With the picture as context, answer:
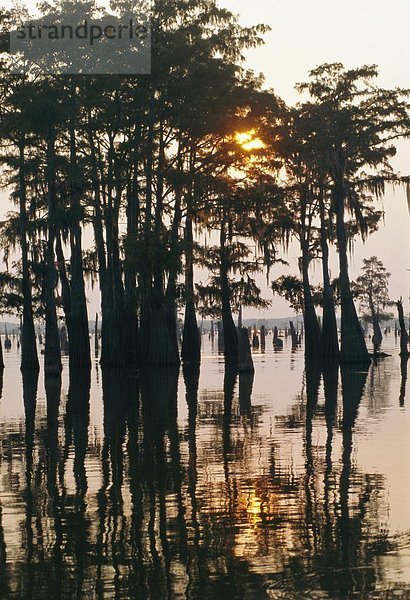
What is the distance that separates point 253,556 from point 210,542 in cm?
68

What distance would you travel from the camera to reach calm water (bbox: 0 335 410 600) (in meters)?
8.51

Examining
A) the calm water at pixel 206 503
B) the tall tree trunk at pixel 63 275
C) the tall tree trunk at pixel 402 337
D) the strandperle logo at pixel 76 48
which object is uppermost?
the strandperle logo at pixel 76 48

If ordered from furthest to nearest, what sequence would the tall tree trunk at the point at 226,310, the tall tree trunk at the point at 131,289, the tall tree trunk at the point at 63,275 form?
the tall tree trunk at the point at 226,310 < the tall tree trunk at the point at 63,275 < the tall tree trunk at the point at 131,289

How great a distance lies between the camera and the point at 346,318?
49844 millimetres

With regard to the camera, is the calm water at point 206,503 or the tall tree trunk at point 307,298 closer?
the calm water at point 206,503

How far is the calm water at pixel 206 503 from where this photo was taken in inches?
335

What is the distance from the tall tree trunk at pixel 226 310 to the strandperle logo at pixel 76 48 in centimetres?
1400

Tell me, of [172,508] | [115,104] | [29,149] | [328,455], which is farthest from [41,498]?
[29,149]

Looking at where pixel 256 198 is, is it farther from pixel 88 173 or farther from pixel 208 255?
pixel 208 255

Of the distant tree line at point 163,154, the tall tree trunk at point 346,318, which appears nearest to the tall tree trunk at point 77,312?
the distant tree line at point 163,154

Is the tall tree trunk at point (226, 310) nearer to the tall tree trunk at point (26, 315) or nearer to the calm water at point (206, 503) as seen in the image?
the tall tree trunk at point (26, 315)

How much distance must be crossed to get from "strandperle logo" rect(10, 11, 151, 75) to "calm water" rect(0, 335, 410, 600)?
24.3m

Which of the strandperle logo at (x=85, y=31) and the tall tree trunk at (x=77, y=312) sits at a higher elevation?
the strandperle logo at (x=85, y=31)

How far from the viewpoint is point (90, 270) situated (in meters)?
62.2
